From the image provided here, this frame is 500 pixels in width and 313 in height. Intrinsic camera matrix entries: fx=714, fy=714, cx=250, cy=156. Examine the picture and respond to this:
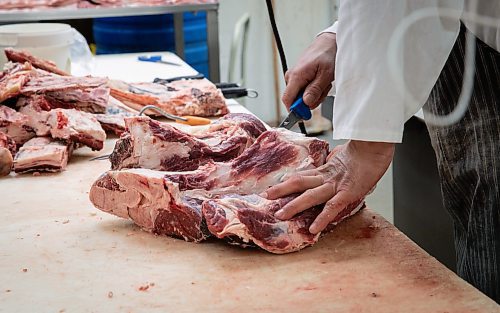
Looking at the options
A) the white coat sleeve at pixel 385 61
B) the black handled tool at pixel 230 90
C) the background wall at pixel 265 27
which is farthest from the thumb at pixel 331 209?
the background wall at pixel 265 27

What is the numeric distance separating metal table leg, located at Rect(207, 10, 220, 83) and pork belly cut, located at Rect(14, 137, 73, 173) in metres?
1.99

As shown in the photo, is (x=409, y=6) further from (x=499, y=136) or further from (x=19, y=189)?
(x=19, y=189)

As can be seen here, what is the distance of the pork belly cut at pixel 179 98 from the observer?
2.63 meters

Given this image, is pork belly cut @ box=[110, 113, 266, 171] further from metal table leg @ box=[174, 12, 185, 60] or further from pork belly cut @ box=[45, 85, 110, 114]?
→ metal table leg @ box=[174, 12, 185, 60]

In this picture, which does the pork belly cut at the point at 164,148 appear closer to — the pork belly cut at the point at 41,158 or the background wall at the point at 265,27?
the pork belly cut at the point at 41,158

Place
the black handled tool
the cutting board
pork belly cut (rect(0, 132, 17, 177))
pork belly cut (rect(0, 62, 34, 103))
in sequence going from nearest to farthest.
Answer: the cutting board < pork belly cut (rect(0, 132, 17, 177)) < pork belly cut (rect(0, 62, 34, 103)) < the black handled tool

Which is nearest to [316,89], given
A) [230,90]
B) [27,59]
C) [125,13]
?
[230,90]

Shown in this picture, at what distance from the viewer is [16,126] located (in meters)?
2.26

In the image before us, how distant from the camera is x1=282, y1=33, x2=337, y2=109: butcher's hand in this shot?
1878 mm

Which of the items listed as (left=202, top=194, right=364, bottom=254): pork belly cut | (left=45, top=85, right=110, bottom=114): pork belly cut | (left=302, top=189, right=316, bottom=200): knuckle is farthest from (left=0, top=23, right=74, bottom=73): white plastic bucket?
(left=302, top=189, right=316, bottom=200): knuckle

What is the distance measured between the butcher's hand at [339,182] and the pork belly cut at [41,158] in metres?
0.84

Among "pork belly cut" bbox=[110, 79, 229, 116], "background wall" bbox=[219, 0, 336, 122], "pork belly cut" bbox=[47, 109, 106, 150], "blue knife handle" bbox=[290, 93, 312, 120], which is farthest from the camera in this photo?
"background wall" bbox=[219, 0, 336, 122]

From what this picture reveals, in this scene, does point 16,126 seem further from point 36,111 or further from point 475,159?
point 475,159

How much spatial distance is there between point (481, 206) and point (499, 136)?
0.17 meters
